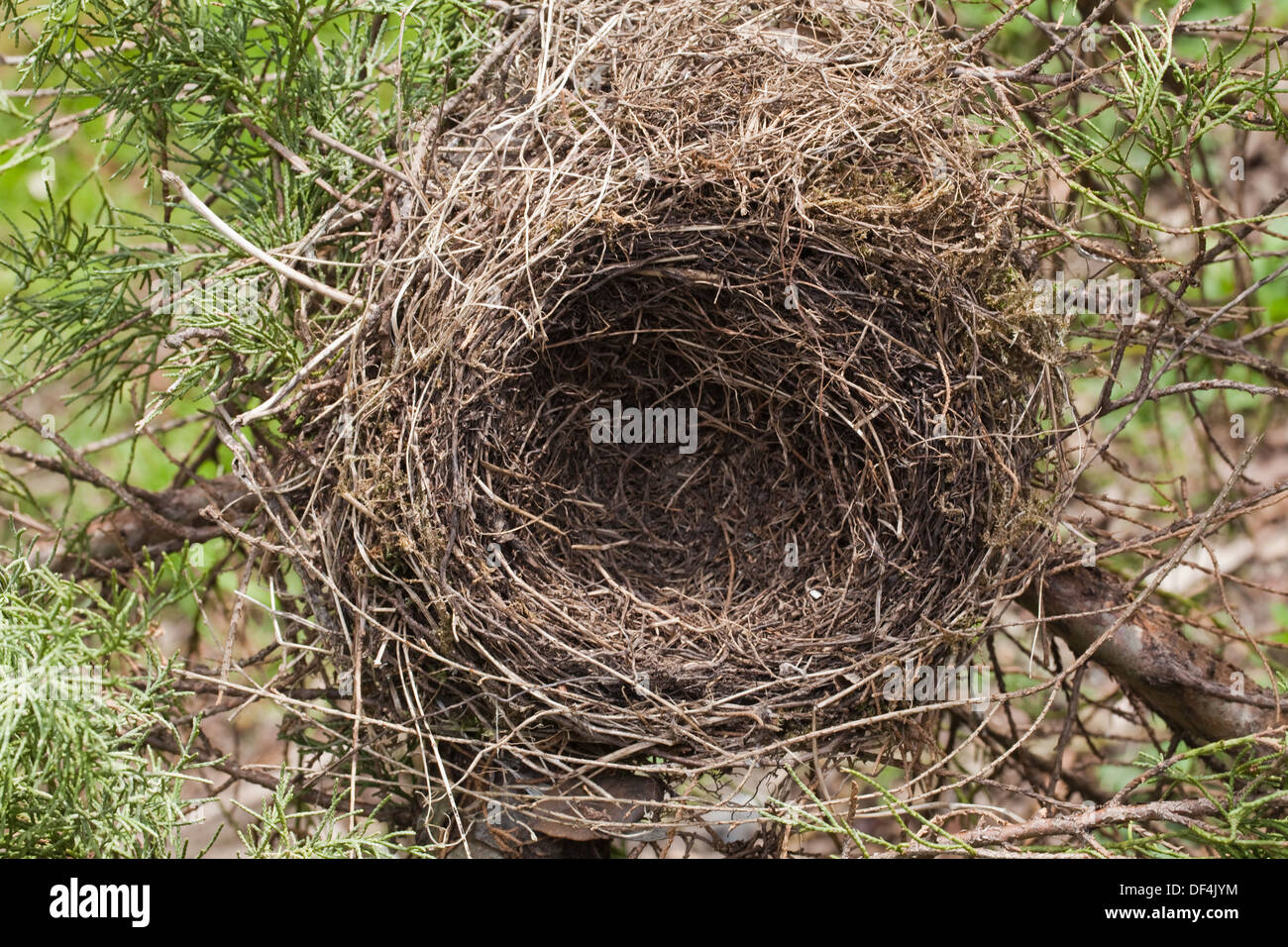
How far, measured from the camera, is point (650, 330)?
2082 millimetres

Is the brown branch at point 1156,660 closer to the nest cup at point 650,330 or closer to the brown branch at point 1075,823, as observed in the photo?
→ the nest cup at point 650,330

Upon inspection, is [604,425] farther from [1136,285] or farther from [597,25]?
[1136,285]

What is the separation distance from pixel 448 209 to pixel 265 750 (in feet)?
8.09

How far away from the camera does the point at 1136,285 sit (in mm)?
1910

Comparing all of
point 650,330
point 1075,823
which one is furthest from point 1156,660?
point 650,330

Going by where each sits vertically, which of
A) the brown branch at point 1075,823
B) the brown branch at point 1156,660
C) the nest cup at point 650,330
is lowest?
the brown branch at point 1075,823

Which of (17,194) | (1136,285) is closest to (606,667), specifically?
(1136,285)

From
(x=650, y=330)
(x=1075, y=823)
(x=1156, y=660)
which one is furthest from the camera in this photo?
(x=650, y=330)

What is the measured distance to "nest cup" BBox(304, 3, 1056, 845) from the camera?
1.85 m

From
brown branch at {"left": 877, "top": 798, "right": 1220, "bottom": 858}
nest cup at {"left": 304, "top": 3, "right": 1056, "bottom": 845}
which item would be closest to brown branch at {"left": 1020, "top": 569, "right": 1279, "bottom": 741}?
nest cup at {"left": 304, "top": 3, "right": 1056, "bottom": 845}

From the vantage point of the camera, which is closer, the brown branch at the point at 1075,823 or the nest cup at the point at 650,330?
the brown branch at the point at 1075,823

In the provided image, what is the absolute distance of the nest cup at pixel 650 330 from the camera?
185 cm

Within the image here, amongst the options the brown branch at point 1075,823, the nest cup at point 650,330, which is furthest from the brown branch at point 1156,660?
the brown branch at point 1075,823

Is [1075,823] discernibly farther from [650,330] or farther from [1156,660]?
[650,330]
